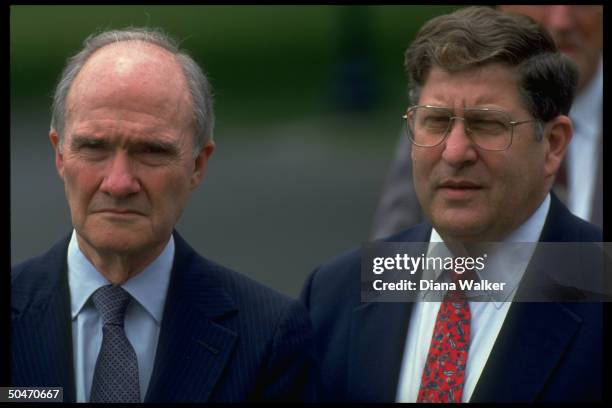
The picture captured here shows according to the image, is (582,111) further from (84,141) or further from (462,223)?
(84,141)

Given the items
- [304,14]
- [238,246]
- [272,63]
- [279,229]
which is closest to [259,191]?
[279,229]

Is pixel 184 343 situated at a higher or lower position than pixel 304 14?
lower

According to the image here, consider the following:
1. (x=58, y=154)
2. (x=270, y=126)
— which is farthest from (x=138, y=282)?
(x=270, y=126)

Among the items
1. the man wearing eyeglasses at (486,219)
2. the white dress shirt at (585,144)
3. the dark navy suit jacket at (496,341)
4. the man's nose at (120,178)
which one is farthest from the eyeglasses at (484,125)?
the white dress shirt at (585,144)

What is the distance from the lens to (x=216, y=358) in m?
3.36

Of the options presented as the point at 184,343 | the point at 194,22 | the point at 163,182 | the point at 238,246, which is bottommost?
the point at 184,343

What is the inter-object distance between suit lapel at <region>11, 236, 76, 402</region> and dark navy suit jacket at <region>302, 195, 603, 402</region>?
749mm

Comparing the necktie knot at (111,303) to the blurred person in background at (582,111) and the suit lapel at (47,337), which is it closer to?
the suit lapel at (47,337)

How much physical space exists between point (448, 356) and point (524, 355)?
0.21 metres

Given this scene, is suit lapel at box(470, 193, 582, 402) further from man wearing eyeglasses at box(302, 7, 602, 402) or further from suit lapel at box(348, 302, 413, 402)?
suit lapel at box(348, 302, 413, 402)

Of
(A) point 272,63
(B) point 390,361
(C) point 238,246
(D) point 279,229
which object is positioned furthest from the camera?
(A) point 272,63

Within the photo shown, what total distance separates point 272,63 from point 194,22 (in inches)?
89.8

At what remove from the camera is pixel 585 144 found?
4.48 meters

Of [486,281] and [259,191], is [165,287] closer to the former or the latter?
[486,281]
